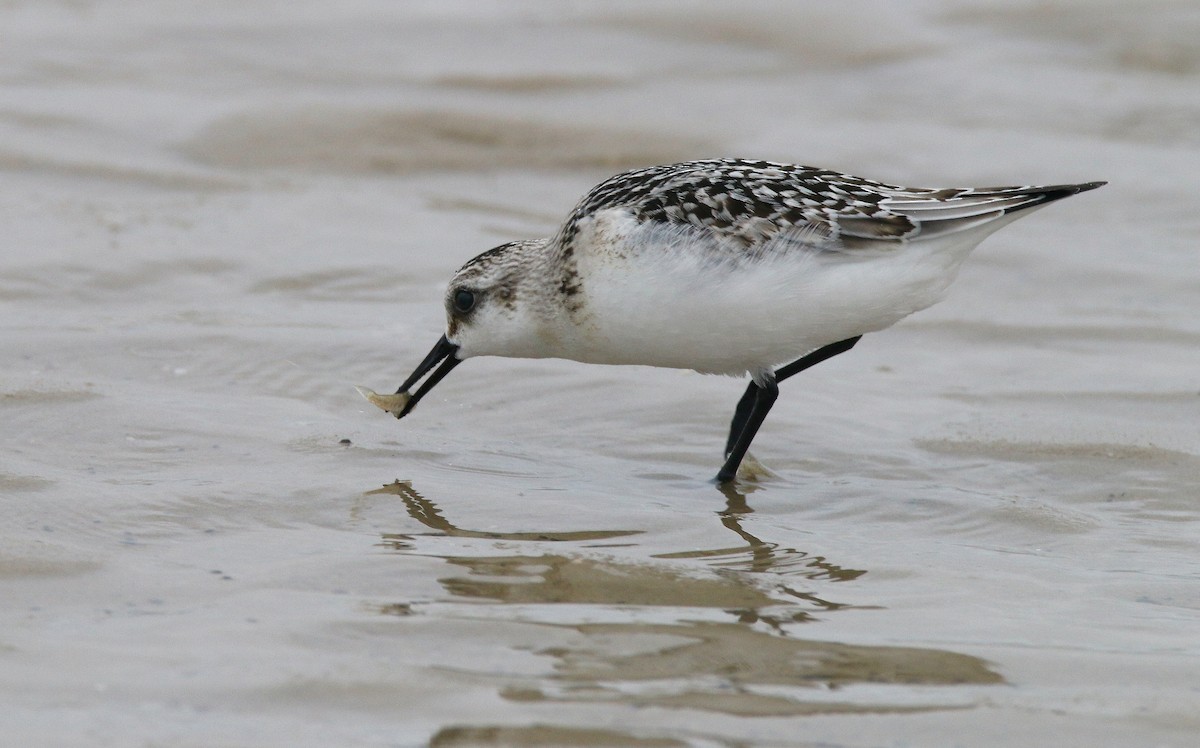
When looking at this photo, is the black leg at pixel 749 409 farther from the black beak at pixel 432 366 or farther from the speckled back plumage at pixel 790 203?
the black beak at pixel 432 366

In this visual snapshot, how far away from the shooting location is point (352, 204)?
947 cm

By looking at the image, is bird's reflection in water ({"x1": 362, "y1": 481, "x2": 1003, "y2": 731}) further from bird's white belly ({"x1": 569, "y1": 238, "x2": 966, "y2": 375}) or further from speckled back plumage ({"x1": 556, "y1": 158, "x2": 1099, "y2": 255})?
speckled back plumage ({"x1": 556, "y1": 158, "x2": 1099, "y2": 255})

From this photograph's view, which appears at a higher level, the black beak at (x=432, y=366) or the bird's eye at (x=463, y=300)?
the bird's eye at (x=463, y=300)

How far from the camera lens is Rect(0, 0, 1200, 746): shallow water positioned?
13.0 ft

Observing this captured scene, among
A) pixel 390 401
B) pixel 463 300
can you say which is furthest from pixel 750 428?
pixel 390 401

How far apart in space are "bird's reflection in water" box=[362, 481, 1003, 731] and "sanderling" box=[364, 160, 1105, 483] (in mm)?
820

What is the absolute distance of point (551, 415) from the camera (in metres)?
6.68

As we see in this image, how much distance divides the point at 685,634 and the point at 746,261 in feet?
5.77

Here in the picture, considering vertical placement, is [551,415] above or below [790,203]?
below

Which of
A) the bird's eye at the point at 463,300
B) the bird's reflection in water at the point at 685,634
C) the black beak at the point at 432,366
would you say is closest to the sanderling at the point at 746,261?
the bird's eye at the point at 463,300

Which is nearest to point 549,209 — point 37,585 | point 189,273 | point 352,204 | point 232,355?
point 352,204

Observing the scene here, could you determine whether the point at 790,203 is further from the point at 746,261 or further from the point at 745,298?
the point at 745,298

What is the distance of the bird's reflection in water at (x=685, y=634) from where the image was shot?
3.88 meters

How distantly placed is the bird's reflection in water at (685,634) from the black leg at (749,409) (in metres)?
0.77
